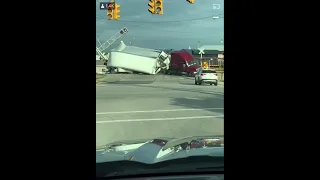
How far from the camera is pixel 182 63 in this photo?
10.2 metres

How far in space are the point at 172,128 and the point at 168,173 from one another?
3.92 metres

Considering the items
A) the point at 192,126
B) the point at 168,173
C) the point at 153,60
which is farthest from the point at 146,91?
the point at 168,173

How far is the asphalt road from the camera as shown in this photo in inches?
279

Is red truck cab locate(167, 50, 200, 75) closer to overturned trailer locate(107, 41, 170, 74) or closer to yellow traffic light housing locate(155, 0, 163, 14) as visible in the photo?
overturned trailer locate(107, 41, 170, 74)

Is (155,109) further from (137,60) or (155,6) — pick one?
(155,6)

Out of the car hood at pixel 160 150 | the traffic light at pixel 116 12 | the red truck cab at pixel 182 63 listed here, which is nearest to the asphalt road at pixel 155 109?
the car hood at pixel 160 150

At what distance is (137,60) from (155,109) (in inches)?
62.1

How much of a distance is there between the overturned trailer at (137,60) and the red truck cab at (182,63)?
7.8 inches

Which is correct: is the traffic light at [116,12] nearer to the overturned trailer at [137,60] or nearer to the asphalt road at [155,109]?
the overturned trailer at [137,60]

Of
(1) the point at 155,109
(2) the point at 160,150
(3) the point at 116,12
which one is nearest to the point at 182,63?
(1) the point at 155,109
